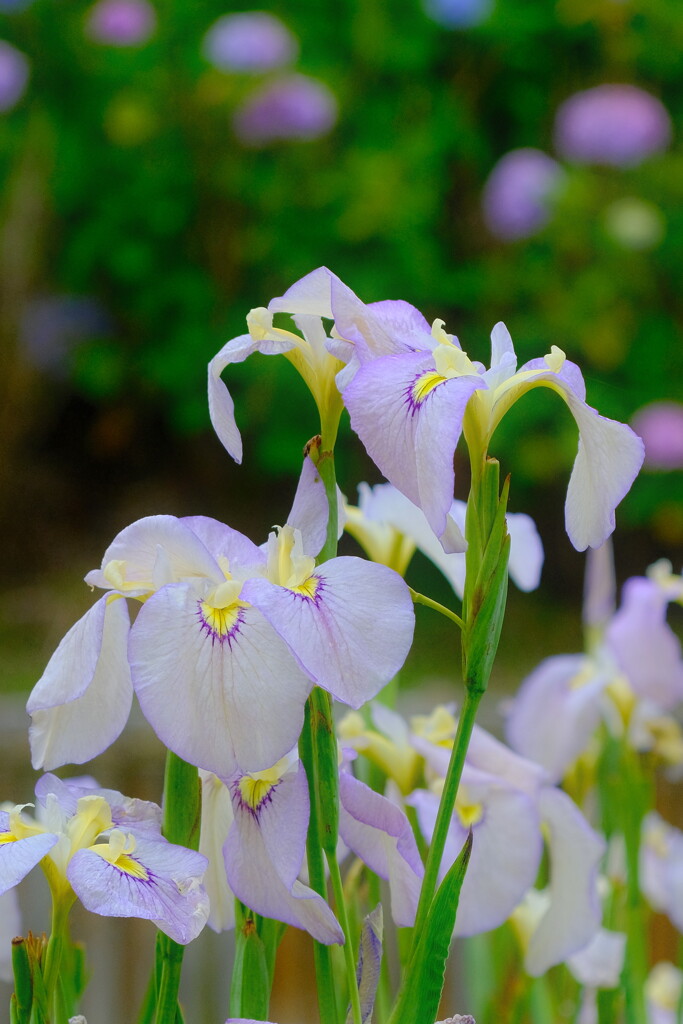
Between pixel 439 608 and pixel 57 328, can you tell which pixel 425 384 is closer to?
pixel 439 608

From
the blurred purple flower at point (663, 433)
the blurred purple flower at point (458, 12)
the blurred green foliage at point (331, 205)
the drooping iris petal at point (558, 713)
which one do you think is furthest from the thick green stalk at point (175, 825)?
the blurred purple flower at point (458, 12)

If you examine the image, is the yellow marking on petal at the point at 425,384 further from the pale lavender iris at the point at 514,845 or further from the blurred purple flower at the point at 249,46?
the blurred purple flower at the point at 249,46

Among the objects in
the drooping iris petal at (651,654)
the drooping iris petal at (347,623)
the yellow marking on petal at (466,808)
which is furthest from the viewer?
the drooping iris petal at (651,654)

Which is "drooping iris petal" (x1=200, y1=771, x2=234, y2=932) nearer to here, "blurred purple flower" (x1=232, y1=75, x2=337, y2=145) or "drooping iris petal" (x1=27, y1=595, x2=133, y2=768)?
"drooping iris petal" (x1=27, y1=595, x2=133, y2=768)

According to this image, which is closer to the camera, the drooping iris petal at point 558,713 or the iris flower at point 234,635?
the iris flower at point 234,635

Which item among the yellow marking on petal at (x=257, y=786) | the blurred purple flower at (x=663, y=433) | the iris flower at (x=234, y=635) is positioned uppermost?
the iris flower at (x=234, y=635)

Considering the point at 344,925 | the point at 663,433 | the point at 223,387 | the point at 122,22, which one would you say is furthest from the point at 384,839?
the point at 122,22

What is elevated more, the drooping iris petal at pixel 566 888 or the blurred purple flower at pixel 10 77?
the blurred purple flower at pixel 10 77
